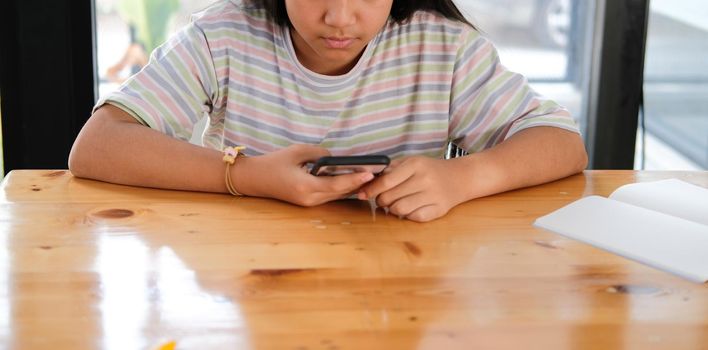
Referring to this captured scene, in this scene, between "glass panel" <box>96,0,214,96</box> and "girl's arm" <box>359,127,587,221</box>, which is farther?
"glass panel" <box>96,0,214,96</box>

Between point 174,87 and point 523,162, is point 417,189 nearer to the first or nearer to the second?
point 523,162

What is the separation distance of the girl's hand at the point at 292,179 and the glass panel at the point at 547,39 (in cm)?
124

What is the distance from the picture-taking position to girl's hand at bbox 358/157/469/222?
110cm

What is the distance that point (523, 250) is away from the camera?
3.27ft

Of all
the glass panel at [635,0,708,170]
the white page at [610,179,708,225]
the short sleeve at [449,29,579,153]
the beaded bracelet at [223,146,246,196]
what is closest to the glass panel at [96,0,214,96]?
the short sleeve at [449,29,579,153]

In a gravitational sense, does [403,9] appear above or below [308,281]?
above

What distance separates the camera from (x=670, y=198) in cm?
121

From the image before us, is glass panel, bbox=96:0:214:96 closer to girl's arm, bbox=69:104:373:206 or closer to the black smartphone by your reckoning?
girl's arm, bbox=69:104:373:206

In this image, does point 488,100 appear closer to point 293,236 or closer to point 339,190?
point 339,190

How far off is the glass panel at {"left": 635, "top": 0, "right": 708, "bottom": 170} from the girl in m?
1.06

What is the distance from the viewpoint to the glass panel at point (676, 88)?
2443mm

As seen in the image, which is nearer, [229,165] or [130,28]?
[229,165]

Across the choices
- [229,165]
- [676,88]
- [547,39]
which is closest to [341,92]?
[229,165]

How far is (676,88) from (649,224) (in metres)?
1.59
